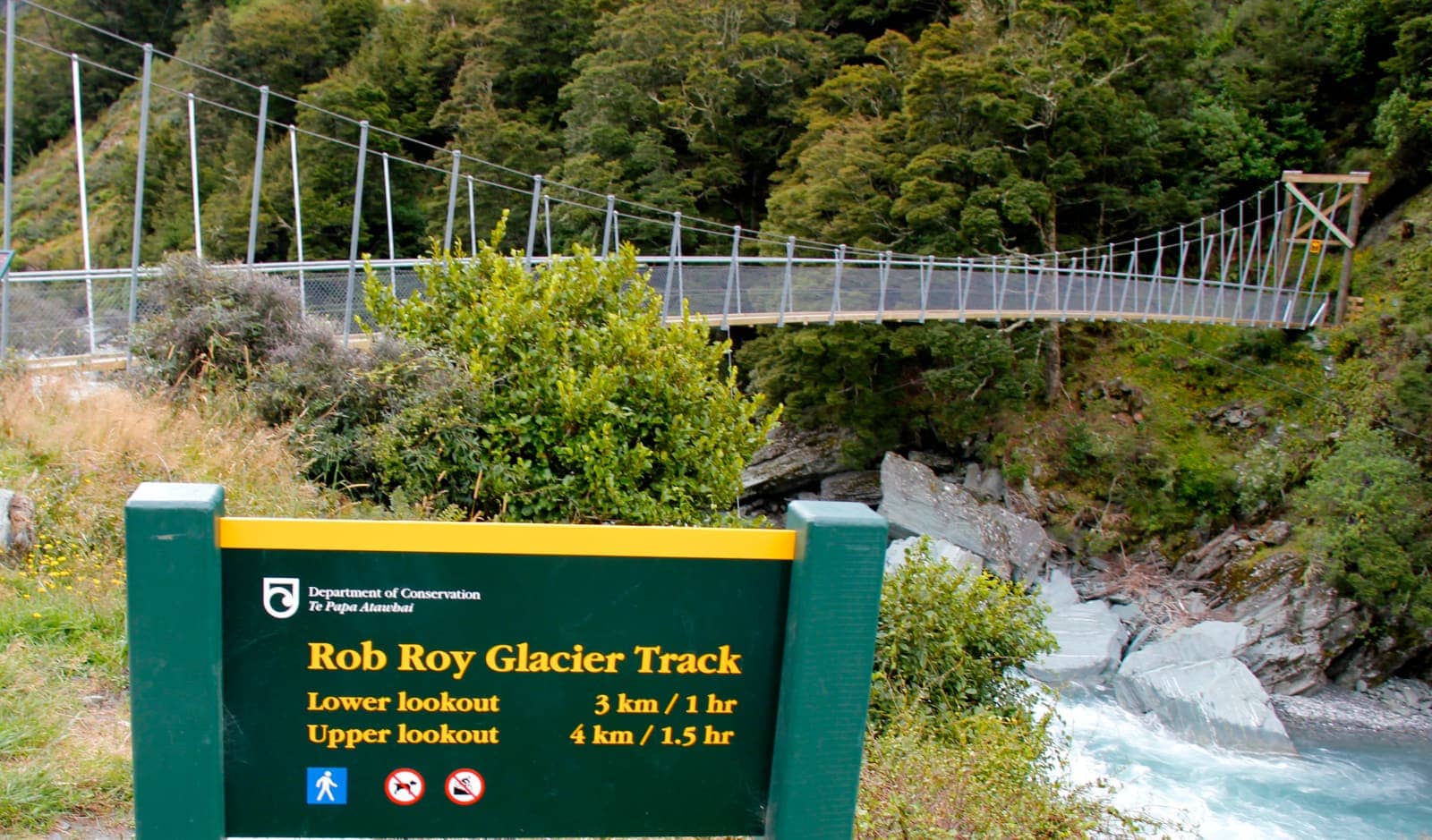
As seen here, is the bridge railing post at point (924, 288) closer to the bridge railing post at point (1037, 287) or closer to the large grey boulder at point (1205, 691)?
the bridge railing post at point (1037, 287)

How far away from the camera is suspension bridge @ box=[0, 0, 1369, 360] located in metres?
7.09

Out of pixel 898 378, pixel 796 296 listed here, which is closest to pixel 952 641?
pixel 796 296

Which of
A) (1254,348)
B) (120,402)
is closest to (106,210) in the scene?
(120,402)

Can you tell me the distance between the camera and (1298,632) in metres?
13.4

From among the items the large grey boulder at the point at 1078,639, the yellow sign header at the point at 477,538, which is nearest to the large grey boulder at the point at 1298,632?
the large grey boulder at the point at 1078,639

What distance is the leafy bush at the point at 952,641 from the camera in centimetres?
547

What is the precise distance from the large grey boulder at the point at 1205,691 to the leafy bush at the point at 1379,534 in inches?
63.9

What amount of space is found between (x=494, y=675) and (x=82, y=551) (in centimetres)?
317

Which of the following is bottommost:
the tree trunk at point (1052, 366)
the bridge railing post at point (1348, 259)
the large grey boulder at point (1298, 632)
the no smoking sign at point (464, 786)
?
the large grey boulder at point (1298, 632)

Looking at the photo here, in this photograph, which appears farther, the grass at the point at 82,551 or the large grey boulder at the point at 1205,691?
the large grey boulder at the point at 1205,691

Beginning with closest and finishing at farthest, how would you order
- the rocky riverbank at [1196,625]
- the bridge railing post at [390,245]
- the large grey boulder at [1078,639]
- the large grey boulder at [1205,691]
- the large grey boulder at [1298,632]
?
1. the bridge railing post at [390,245]
2. the large grey boulder at [1205,691]
3. the rocky riverbank at [1196,625]
4. the large grey boulder at [1078,639]
5. the large grey boulder at [1298,632]

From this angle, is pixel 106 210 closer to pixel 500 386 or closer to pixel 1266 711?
pixel 500 386

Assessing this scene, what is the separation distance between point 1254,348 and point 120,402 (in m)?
18.8

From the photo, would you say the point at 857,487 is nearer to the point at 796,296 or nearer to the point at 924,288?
the point at 924,288
